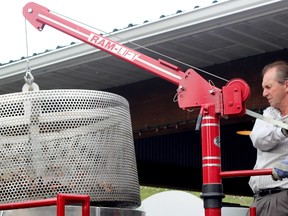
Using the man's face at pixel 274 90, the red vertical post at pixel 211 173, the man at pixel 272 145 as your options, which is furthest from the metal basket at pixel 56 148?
the man's face at pixel 274 90

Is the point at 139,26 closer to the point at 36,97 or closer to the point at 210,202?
the point at 36,97

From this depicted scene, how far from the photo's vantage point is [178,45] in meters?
7.40

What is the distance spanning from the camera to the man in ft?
14.0

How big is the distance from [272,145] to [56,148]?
53.0 inches

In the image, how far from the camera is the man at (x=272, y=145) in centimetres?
427

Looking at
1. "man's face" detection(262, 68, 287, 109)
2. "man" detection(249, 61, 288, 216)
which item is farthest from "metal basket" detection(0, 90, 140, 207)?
"man's face" detection(262, 68, 287, 109)

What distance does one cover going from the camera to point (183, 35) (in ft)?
22.3

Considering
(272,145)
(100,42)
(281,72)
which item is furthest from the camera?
(100,42)

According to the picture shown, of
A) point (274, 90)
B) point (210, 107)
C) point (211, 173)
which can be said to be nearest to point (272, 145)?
point (274, 90)

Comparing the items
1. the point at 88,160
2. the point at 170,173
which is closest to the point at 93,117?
the point at 88,160

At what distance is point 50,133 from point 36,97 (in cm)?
23

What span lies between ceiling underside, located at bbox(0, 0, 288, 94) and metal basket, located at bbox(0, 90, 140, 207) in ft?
7.30

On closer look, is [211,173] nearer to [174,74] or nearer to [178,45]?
[174,74]

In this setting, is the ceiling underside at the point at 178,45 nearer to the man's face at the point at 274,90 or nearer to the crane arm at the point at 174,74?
the crane arm at the point at 174,74
